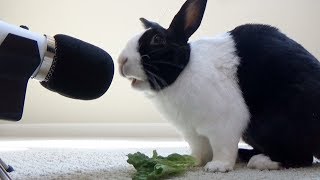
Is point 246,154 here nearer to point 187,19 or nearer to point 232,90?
point 232,90

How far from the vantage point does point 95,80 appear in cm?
81

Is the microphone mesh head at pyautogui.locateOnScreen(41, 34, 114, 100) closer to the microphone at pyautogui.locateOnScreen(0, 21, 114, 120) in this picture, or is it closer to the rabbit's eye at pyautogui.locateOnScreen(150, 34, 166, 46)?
the microphone at pyautogui.locateOnScreen(0, 21, 114, 120)

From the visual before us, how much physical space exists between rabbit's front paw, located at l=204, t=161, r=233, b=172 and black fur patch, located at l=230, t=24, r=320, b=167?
0.29ft

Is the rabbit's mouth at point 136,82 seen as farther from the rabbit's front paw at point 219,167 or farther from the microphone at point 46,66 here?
the rabbit's front paw at point 219,167

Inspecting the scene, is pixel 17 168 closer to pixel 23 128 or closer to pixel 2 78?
pixel 2 78

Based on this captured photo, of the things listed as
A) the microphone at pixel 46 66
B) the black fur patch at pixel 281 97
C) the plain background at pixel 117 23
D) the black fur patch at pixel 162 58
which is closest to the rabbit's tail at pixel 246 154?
the black fur patch at pixel 281 97

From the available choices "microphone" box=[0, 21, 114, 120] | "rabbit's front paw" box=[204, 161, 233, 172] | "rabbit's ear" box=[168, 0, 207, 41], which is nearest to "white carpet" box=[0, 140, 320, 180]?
"rabbit's front paw" box=[204, 161, 233, 172]

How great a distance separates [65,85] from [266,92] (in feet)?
1.30

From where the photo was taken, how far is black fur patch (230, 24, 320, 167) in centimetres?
88

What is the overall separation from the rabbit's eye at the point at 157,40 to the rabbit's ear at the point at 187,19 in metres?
0.04

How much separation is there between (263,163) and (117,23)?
1.12 meters

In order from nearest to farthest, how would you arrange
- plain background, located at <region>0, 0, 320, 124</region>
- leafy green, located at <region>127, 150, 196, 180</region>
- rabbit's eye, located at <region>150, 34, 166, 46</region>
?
leafy green, located at <region>127, 150, 196, 180</region> < rabbit's eye, located at <region>150, 34, 166, 46</region> < plain background, located at <region>0, 0, 320, 124</region>

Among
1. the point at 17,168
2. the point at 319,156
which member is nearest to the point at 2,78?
the point at 17,168

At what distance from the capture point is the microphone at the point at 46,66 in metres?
0.70
